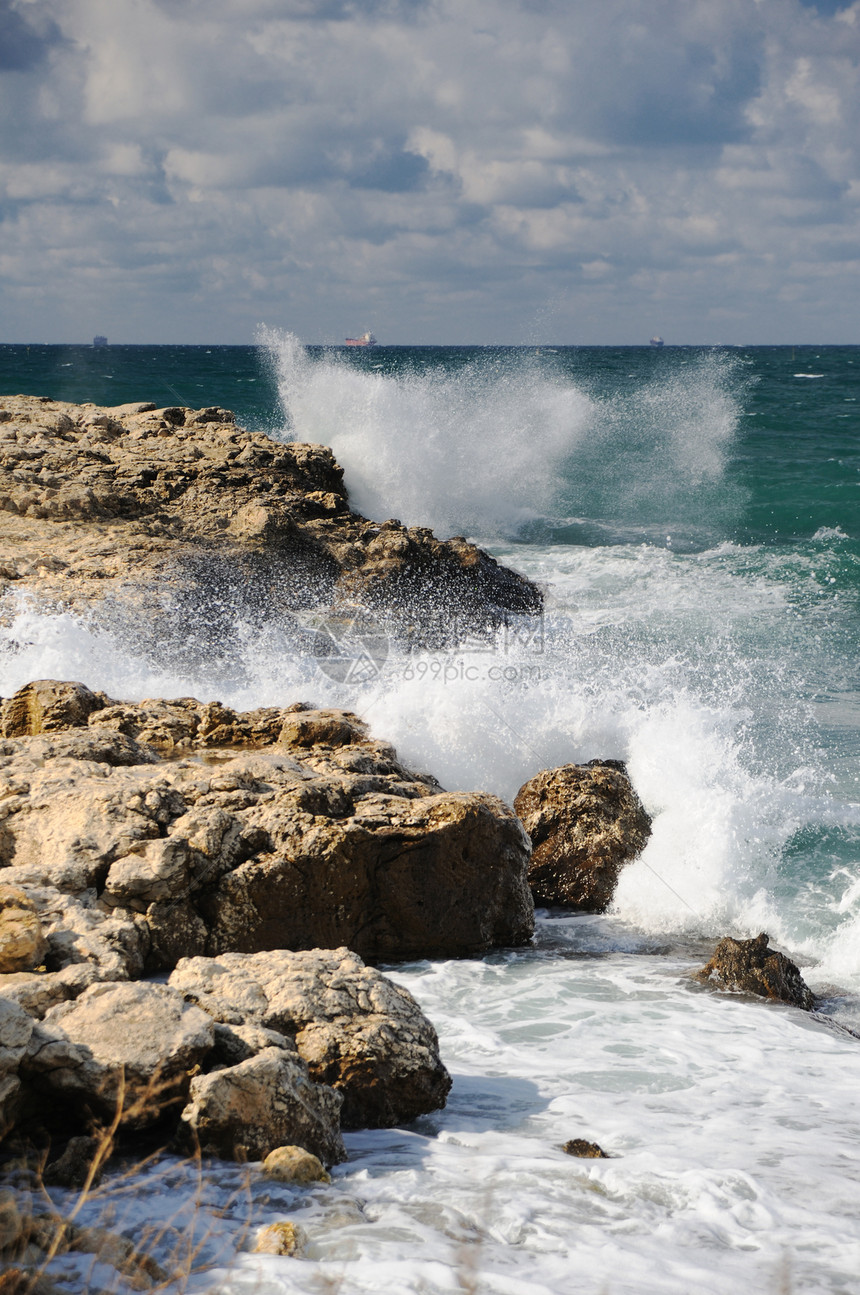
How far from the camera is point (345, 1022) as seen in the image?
3.34 meters

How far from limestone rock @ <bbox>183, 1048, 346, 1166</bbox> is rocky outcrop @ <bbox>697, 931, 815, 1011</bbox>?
2370 mm

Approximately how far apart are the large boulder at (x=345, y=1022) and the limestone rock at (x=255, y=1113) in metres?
0.29

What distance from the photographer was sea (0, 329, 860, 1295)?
257 cm

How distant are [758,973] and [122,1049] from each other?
298cm

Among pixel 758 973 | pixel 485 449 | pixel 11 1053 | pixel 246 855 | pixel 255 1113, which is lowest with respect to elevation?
pixel 758 973

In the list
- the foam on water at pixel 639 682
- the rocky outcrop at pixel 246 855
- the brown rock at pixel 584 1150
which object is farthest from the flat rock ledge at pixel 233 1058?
the foam on water at pixel 639 682

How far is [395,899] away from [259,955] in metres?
1.16

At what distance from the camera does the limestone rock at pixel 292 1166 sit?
2736 millimetres

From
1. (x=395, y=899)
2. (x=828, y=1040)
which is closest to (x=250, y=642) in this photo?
(x=395, y=899)

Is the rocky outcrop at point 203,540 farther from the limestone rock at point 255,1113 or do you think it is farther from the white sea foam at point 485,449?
the limestone rock at point 255,1113
